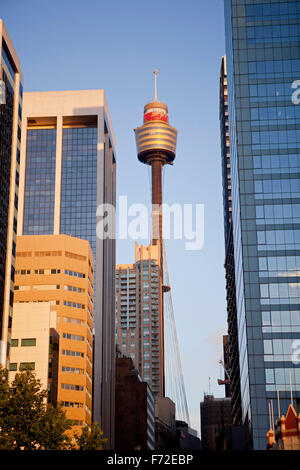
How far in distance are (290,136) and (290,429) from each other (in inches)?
2898

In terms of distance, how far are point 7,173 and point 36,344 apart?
43086 mm

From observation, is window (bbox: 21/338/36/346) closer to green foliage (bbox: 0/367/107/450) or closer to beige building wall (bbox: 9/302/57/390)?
beige building wall (bbox: 9/302/57/390)

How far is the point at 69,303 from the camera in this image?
19100 cm

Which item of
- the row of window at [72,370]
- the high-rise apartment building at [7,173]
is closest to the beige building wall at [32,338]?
the row of window at [72,370]

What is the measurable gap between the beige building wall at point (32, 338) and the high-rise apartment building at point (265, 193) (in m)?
44.8

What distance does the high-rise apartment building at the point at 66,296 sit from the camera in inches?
7190

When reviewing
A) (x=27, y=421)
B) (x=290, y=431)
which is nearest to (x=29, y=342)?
(x=27, y=421)

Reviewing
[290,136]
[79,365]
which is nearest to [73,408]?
[79,365]

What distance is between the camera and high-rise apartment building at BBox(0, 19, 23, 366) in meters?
136

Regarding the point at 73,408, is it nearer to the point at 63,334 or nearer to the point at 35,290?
the point at 63,334

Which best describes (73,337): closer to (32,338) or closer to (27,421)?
(32,338)

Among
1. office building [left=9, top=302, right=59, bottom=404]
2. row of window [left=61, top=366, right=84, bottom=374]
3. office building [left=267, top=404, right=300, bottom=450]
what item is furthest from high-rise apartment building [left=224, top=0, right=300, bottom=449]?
row of window [left=61, top=366, right=84, bottom=374]

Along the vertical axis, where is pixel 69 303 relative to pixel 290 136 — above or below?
below
